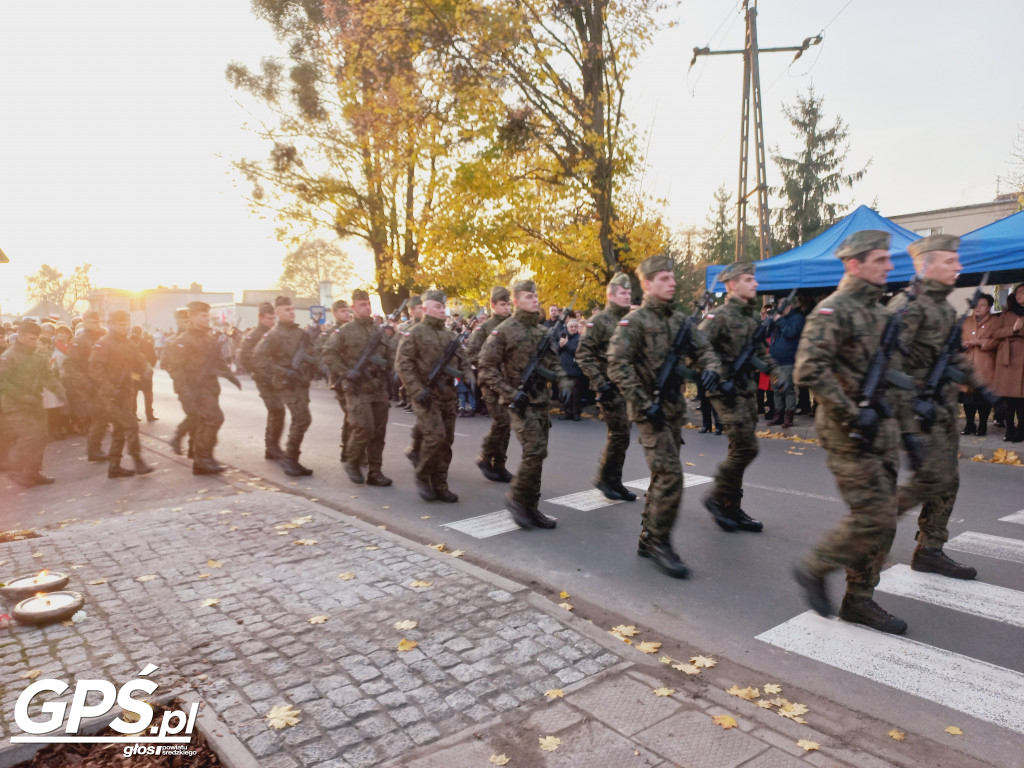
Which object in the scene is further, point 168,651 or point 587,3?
point 587,3

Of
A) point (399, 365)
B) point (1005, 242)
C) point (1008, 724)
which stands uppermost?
point (1005, 242)

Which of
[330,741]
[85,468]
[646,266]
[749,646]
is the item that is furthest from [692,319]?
[85,468]

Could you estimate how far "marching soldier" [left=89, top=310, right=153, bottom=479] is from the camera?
30.0 ft

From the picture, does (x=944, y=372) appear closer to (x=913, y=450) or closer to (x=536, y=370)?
(x=913, y=450)

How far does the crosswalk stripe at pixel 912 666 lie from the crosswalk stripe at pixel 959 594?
0.70 metres

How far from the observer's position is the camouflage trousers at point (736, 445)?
591 centimetres

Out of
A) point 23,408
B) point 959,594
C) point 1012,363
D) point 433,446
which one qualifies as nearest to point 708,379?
point 959,594

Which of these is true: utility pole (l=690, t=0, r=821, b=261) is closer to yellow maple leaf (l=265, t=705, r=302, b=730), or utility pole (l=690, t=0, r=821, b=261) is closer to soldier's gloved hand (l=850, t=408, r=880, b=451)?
soldier's gloved hand (l=850, t=408, r=880, b=451)

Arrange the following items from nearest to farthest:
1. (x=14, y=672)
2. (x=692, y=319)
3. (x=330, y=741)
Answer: (x=330, y=741) → (x=14, y=672) → (x=692, y=319)

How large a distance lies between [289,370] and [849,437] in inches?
277

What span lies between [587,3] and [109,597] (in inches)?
605

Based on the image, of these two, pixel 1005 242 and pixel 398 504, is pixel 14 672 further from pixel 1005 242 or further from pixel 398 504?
pixel 1005 242

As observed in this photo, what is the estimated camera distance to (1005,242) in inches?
370

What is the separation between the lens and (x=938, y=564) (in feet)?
16.1
